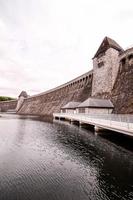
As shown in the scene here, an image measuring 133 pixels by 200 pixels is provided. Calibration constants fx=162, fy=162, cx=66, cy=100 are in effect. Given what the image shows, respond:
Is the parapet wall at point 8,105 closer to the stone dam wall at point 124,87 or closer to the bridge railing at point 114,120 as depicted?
the stone dam wall at point 124,87

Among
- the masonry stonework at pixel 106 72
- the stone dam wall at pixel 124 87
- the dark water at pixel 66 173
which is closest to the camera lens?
the dark water at pixel 66 173

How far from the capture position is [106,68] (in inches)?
1503

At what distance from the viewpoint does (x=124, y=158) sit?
37.3ft

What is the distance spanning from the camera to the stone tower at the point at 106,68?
36.6 metres

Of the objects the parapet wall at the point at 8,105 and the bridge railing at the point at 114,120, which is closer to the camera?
the bridge railing at the point at 114,120

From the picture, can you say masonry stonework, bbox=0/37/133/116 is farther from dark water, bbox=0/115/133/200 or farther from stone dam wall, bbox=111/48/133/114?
dark water, bbox=0/115/133/200

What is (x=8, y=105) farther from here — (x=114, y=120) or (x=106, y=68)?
(x=114, y=120)

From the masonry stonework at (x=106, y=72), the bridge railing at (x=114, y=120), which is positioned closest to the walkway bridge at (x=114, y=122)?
the bridge railing at (x=114, y=120)

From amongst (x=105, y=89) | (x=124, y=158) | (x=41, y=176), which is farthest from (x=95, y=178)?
(x=105, y=89)

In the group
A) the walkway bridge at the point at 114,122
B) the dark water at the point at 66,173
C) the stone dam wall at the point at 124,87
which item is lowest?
the dark water at the point at 66,173

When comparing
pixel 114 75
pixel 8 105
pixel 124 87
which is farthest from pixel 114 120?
pixel 8 105

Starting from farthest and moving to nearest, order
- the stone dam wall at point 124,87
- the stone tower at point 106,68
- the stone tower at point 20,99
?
1. the stone tower at point 20,99
2. the stone tower at point 106,68
3. the stone dam wall at point 124,87

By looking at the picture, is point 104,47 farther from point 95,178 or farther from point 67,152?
point 95,178

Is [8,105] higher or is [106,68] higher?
[106,68]
